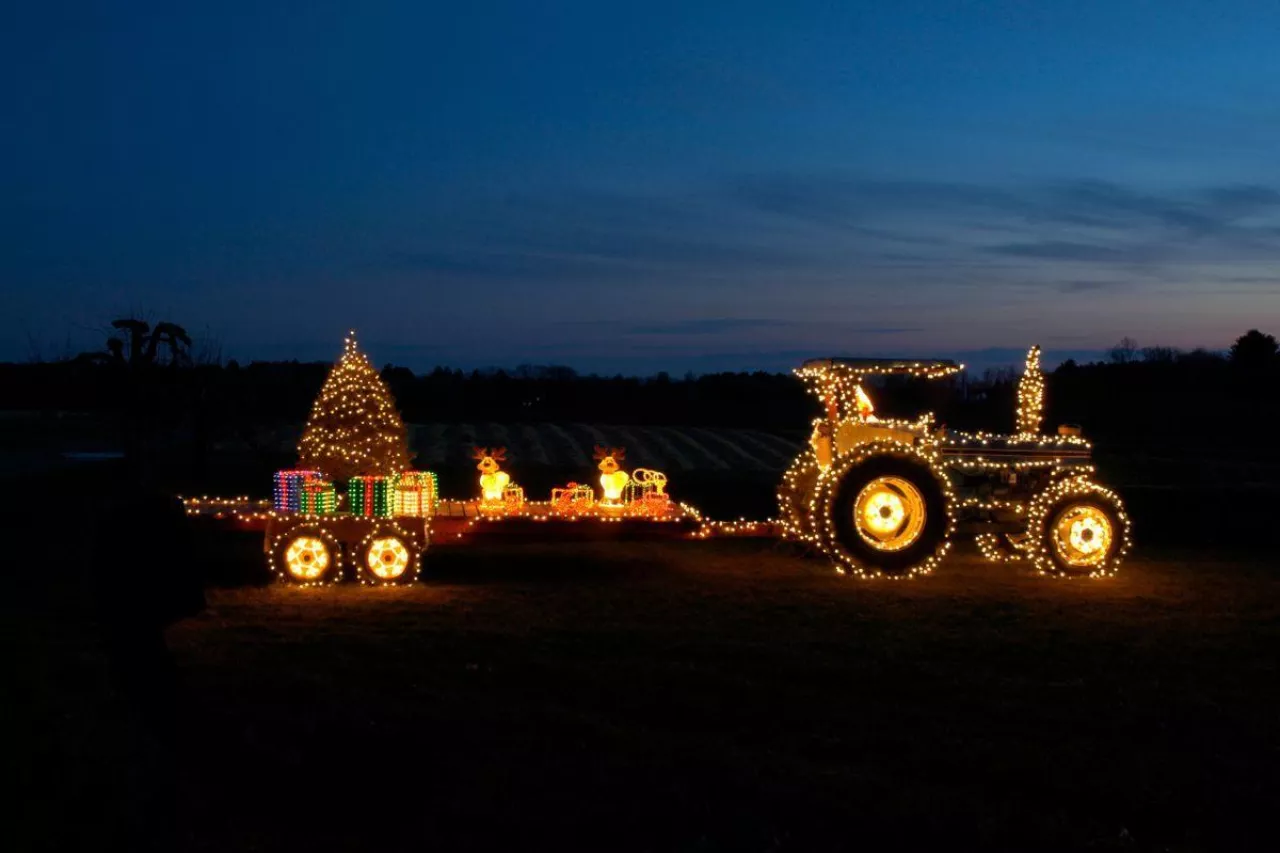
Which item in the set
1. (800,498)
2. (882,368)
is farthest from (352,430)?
(882,368)

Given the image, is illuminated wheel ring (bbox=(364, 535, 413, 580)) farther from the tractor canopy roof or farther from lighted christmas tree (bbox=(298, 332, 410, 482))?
the tractor canopy roof

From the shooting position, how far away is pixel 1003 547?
14.2m

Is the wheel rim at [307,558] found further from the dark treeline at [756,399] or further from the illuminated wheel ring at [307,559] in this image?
the dark treeline at [756,399]

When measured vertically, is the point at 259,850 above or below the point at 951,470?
below

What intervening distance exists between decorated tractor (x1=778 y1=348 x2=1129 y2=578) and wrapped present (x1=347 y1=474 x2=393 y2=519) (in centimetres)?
430

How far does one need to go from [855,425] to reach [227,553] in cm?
744

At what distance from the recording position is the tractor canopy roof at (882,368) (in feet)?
43.2

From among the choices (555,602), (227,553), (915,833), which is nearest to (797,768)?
(915,833)

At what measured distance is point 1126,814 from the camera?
5785mm

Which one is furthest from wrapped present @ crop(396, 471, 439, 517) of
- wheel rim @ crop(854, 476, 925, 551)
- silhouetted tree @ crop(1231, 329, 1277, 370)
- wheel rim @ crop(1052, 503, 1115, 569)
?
silhouetted tree @ crop(1231, 329, 1277, 370)

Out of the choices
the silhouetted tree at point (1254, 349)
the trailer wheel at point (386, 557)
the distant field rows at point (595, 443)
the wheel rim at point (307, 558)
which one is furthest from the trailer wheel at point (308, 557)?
the silhouetted tree at point (1254, 349)

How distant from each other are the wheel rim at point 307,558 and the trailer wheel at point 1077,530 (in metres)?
7.30

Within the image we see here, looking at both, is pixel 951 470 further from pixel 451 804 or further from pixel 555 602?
pixel 451 804

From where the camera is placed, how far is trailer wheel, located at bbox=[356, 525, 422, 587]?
1191 centimetres
